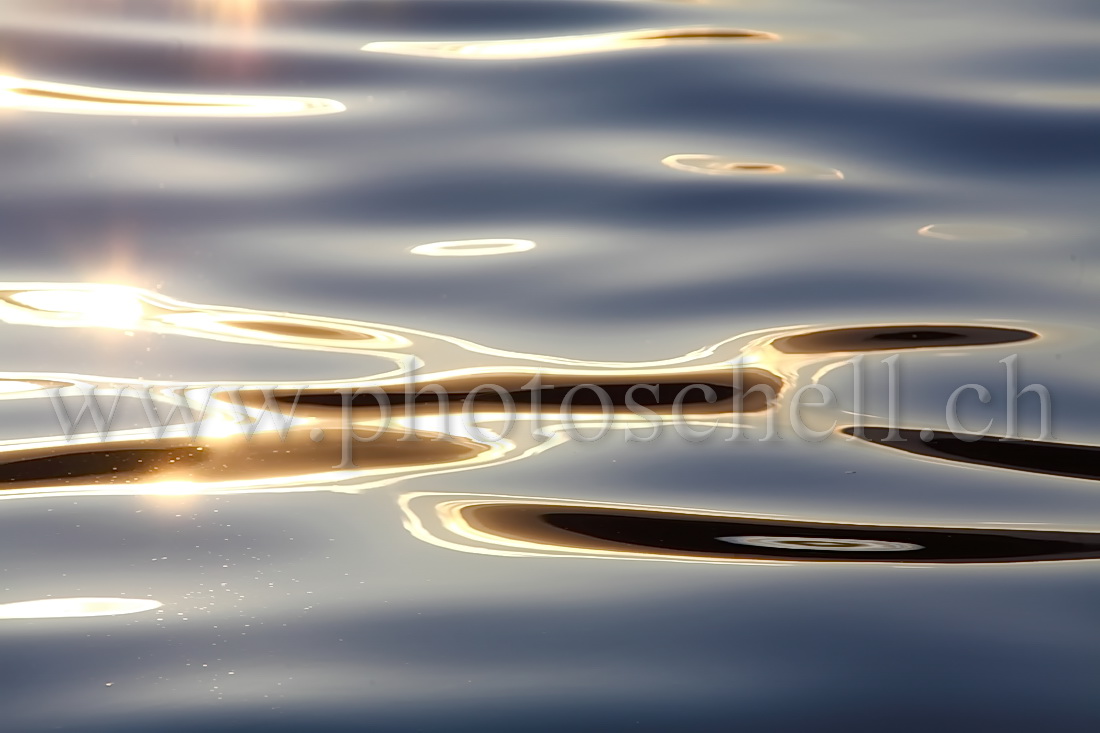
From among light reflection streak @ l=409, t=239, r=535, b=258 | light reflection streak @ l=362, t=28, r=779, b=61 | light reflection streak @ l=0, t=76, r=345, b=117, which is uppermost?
light reflection streak @ l=362, t=28, r=779, b=61

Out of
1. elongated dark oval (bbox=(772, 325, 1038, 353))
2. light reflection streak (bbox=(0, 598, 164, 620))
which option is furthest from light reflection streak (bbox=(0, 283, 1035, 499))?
light reflection streak (bbox=(0, 598, 164, 620))

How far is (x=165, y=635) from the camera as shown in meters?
0.77

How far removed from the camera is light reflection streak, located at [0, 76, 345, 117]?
1.56 meters

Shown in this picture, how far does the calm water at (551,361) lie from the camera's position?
2.49 feet

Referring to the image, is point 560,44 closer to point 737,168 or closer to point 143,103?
point 737,168

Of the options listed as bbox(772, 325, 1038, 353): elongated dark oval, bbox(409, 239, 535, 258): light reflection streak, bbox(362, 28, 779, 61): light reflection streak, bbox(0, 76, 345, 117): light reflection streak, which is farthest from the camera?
bbox(362, 28, 779, 61): light reflection streak

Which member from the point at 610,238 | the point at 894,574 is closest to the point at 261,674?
the point at 894,574

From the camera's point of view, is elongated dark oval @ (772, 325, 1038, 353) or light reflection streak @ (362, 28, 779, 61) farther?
light reflection streak @ (362, 28, 779, 61)

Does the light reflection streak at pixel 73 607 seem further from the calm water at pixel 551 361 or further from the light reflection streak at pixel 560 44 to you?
the light reflection streak at pixel 560 44

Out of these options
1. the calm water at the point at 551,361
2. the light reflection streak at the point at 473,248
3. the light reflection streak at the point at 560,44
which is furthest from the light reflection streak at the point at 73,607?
the light reflection streak at the point at 560,44

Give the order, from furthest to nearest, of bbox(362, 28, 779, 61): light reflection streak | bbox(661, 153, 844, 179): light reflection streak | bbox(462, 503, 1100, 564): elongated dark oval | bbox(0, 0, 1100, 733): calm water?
bbox(362, 28, 779, 61): light reflection streak
bbox(661, 153, 844, 179): light reflection streak
bbox(462, 503, 1100, 564): elongated dark oval
bbox(0, 0, 1100, 733): calm water

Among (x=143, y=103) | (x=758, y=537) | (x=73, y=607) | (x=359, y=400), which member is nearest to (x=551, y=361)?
(x=359, y=400)

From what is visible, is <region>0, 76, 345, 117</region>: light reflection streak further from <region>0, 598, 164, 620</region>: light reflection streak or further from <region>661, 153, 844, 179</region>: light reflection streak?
<region>0, 598, 164, 620</region>: light reflection streak

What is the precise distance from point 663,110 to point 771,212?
264mm
